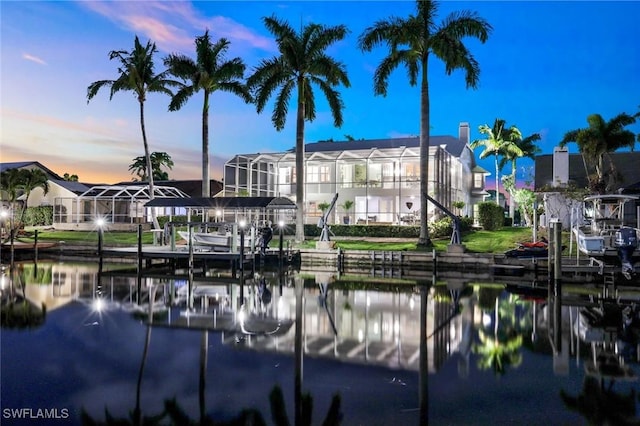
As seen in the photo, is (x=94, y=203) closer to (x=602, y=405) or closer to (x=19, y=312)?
Answer: (x=19, y=312)

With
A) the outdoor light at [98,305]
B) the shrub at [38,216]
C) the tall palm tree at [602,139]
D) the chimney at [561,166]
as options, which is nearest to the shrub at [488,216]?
the chimney at [561,166]

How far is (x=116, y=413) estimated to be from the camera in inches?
316

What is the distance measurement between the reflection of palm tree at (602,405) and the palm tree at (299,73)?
76.6 feet

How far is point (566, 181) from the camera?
3403 cm

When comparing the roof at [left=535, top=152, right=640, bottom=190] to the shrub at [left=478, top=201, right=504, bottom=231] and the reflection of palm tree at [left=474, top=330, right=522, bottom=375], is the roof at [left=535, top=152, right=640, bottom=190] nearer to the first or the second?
Result: the shrub at [left=478, top=201, right=504, bottom=231]

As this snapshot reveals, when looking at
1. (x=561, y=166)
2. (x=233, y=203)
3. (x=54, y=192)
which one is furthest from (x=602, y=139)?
(x=54, y=192)

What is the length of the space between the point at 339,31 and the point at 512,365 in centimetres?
2538

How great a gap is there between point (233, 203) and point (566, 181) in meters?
21.6

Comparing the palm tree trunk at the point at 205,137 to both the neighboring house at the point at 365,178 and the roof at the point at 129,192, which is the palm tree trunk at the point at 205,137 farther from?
the roof at the point at 129,192

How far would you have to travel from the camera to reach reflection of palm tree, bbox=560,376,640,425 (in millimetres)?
7730

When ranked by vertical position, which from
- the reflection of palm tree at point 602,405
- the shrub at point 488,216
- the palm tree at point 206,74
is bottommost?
the reflection of palm tree at point 602,405

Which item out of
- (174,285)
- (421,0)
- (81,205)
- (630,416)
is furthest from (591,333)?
(81,205)

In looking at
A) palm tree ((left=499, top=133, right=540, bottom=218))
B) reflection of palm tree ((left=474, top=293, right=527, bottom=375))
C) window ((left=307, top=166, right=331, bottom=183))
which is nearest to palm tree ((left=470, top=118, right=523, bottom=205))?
palm tree ((left=499, top=133, right=540, bottom=218))

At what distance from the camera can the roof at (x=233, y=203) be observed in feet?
92.7
